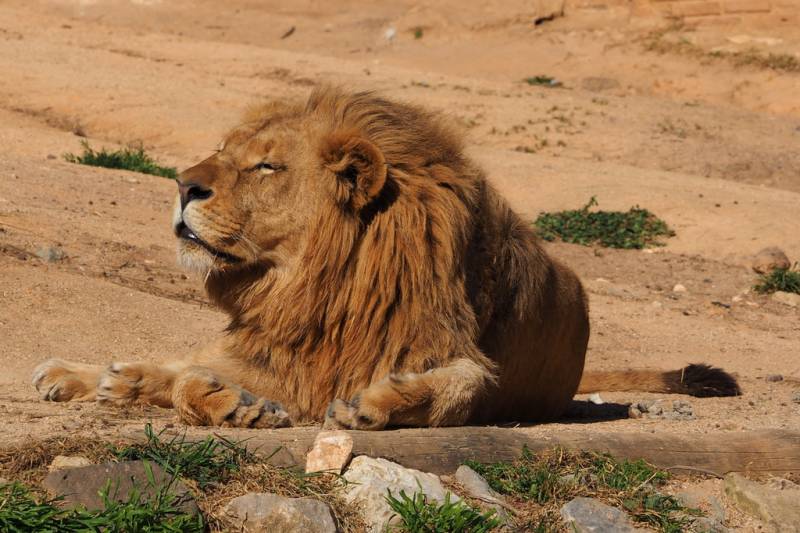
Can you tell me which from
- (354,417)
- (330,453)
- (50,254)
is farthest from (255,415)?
(50,254)

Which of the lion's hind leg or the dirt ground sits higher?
the lion's hind leg

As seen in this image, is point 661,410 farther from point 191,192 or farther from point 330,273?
point 191,192

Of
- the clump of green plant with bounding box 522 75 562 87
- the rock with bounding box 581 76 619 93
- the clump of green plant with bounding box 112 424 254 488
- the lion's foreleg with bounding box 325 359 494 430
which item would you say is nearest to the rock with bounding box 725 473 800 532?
the lion's foreleg with bounding box 325 359 494 430

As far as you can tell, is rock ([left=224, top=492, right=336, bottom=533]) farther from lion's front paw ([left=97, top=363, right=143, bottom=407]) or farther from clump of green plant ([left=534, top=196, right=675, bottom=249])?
clump of green plant ([left=534, top=196, right=675, bottom=249])

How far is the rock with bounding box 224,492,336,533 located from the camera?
394 cm

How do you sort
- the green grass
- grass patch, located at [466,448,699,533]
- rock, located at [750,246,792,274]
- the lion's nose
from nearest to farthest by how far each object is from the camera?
1. the green grass
2. grass patch, located at [466,448,699,533]
3. the lion's nose
4. rock, located at [750,246,792,274]

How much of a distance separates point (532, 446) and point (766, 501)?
3.22ft

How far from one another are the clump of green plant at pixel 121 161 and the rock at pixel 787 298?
6166 mm

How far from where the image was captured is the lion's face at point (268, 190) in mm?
5000

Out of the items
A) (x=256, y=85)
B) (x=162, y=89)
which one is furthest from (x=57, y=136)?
(x=256, y=85)

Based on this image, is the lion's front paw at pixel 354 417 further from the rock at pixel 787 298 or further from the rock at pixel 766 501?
the rock at pixel 787 298

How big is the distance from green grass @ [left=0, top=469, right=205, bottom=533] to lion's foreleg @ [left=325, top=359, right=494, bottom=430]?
104 cm

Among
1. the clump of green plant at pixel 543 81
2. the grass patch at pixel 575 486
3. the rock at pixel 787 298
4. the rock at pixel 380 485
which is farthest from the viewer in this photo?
the clump of green plant at pixel 543 81

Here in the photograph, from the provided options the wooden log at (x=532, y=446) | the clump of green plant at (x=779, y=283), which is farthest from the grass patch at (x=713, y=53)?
the wooden log at (x=532, y=446)
